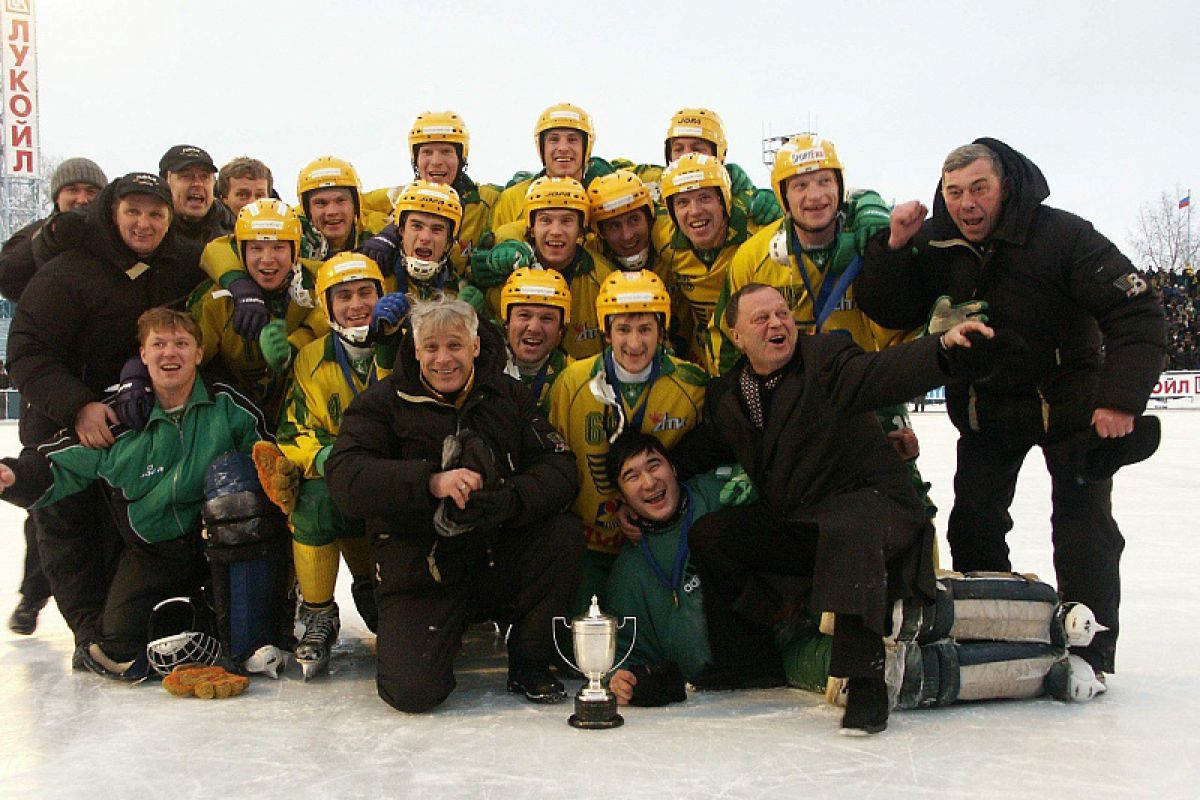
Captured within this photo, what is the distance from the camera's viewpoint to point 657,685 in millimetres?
3787

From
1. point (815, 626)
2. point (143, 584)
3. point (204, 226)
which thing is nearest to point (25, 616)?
point (143, 584)

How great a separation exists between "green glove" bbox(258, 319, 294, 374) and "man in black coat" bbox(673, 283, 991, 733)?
199 centimetres

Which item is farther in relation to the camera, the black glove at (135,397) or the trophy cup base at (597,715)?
the black glove at (135,397)

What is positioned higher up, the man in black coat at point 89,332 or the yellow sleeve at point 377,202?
the yellow sleeve at point 377,202

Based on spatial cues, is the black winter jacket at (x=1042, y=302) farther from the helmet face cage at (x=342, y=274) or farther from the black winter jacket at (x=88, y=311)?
the black winter jacket at (x=88, y=311)

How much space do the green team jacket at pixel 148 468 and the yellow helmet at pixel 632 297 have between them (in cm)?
178

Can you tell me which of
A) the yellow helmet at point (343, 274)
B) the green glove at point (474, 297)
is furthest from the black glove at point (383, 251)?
the green glove at point (474, 297)

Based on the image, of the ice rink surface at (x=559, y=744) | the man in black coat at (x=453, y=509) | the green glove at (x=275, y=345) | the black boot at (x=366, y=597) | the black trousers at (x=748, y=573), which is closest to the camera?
the ice rink surface at (x=559, y=744)

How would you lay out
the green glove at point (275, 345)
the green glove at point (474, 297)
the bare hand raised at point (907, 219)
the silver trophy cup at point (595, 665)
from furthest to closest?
the green glove at point (474, 297) < the green glove at point (275, 345) < the bare hand raised at point (907, 219) < the silver trophy cup at point (595, 665)

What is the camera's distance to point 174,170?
590cm

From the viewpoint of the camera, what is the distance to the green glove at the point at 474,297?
5277 mm

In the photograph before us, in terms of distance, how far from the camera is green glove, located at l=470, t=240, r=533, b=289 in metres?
5.10

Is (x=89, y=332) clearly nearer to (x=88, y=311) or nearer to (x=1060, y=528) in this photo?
(x=88, y=311)

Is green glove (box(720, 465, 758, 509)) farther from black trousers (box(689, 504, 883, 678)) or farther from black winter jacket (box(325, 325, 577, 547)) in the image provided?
black winter jacket (box(325, 325, 577, 547))
